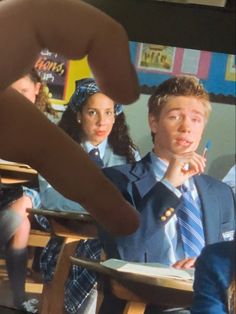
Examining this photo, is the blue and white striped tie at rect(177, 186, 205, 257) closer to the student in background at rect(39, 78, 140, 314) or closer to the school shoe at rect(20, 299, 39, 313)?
the student in background at rect(39, 78, 140, 314)

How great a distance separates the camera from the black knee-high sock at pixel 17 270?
48 centimetres

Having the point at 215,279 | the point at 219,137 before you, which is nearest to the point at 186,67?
the point at 219,137

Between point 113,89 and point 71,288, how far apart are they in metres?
0.23

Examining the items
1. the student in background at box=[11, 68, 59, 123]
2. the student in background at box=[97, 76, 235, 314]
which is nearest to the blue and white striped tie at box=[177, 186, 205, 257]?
the student in background at box=[97, 76, 235, 314]

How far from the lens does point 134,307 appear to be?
1.41ft

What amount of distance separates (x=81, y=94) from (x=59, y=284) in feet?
0.56

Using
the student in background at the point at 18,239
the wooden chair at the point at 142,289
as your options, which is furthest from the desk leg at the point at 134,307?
the student in background at the point at 18,239

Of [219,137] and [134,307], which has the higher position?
[219,137]

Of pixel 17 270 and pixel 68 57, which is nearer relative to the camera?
pixel 68 57

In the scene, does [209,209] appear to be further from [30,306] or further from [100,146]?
[30,306]

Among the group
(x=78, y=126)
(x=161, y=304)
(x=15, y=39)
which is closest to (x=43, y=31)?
(x=15, y=39)

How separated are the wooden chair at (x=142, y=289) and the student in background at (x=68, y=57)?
7 cm

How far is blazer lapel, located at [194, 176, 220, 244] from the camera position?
15.9 inches

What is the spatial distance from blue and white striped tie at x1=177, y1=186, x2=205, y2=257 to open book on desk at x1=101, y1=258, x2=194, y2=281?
0.05ft
